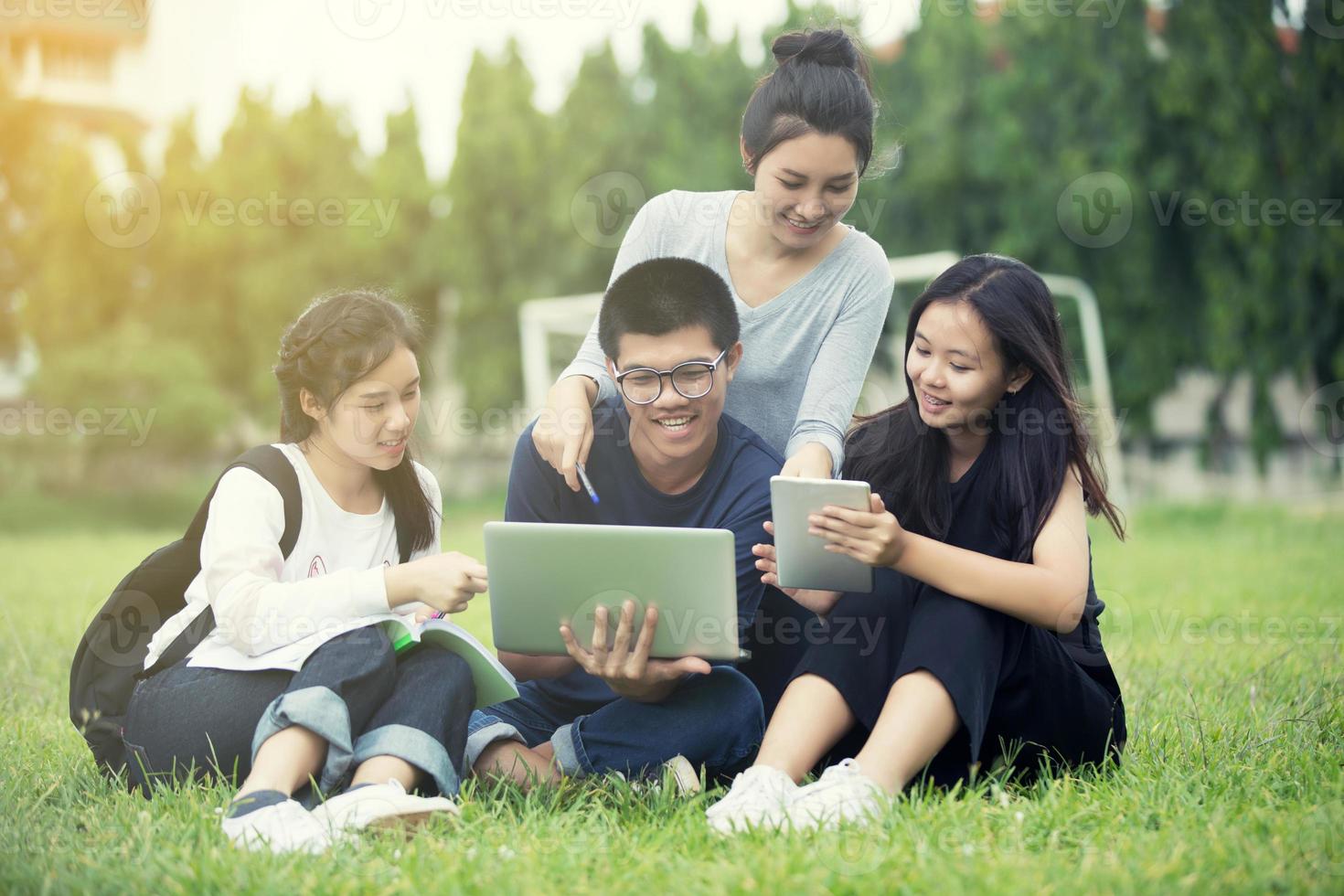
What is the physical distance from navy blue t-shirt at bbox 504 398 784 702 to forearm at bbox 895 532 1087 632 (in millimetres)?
463

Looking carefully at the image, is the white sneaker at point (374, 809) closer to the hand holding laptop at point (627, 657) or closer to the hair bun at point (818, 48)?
the hand holding laptop at point (627, 657)

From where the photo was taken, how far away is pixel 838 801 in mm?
2352

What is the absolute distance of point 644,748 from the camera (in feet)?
9.06

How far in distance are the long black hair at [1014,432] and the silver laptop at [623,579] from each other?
65 centimetres

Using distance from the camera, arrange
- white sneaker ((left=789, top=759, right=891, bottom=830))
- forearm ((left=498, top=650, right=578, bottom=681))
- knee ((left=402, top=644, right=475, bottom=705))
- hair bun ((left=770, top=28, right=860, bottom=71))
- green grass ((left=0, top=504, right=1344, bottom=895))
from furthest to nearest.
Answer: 1. hair bun ((left=770, top=28, right=860, bottom=71))
2. forearm ((left=498, top=650, right=578, bottom=681))
3. knee ((left=402, top=644, right=475, bottom=705))
4. white sneaker ((left=789, top=759, right=891, bottom=830))
5. green grass ((left=0, top=504, right=1344, bottom=895))

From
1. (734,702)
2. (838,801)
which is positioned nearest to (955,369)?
(734,702)

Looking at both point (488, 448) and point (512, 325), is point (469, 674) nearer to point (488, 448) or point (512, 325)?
point (512, 325)

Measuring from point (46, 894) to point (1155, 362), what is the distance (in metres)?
14.2

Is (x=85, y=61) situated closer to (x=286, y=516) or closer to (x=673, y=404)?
(x=286, y=516)

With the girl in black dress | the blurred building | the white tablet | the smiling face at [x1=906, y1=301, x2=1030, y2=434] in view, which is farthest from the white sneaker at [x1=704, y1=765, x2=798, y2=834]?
the blurred building

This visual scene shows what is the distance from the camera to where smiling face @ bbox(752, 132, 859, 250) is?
3049mm

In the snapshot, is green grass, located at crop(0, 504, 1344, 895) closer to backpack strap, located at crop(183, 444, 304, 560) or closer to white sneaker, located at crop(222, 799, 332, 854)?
white sneaker, located at crop(222, 799, 332, 854)

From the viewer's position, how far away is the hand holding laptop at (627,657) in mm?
2500

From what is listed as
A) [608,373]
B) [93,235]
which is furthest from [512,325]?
[608,373]
